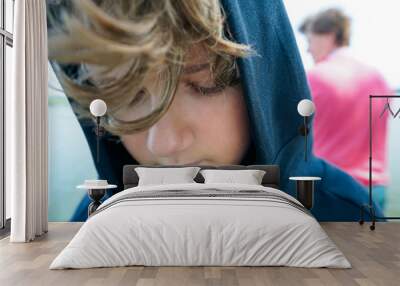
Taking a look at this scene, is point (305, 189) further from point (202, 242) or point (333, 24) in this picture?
point (202, 242)

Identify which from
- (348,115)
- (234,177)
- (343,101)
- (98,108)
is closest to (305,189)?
(234,177)

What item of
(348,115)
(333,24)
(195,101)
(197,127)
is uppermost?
(333,24)

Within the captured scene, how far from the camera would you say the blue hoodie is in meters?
7.28

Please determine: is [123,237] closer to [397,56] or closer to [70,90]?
[70,90]

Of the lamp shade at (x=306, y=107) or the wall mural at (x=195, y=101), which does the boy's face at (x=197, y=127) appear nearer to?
the wall mural at (x=195, y=101)

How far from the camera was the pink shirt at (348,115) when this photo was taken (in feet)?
24.3

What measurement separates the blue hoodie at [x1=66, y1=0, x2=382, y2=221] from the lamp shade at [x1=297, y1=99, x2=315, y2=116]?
0.35 m

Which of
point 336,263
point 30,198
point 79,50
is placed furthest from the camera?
point 79,50

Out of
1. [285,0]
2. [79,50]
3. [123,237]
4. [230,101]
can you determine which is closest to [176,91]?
[230,101]

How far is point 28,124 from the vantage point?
6121 millimetres

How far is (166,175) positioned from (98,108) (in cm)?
111

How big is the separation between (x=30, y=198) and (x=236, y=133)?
2.52 meters

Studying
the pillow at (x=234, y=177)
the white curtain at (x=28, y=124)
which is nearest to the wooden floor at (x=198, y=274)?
the white curtain at (x=28, y=124)

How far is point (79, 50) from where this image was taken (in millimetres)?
7219
